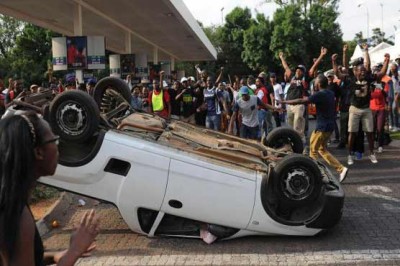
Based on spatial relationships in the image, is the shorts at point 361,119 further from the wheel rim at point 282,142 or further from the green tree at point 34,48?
the green tree at point 34,48

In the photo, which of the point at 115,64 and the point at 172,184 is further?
the point at 115,64

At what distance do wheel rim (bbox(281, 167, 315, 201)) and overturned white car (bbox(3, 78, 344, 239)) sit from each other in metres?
0.01

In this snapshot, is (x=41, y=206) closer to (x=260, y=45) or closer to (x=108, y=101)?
(x=108, y=101)

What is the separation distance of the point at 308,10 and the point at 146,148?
56346 mm

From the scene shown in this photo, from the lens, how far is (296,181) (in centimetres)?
567

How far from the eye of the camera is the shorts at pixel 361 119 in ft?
33.1

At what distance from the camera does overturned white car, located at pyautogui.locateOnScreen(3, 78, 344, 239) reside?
5.54 meters

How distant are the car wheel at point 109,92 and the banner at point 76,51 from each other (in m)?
10.1

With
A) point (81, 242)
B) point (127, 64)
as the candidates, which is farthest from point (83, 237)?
point (127, 64)

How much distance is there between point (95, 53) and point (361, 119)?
32.8 ft

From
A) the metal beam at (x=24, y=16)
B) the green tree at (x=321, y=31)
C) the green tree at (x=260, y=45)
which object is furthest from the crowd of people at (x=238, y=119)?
the green tree at (x=321, y=31)

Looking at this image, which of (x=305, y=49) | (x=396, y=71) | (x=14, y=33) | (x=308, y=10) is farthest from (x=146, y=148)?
(x=14, y=33)

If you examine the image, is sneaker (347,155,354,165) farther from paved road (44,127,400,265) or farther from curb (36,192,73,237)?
curb (36,192,73,237)

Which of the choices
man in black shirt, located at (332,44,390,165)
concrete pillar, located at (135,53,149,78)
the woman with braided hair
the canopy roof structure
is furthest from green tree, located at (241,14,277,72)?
the woman with braided hair
